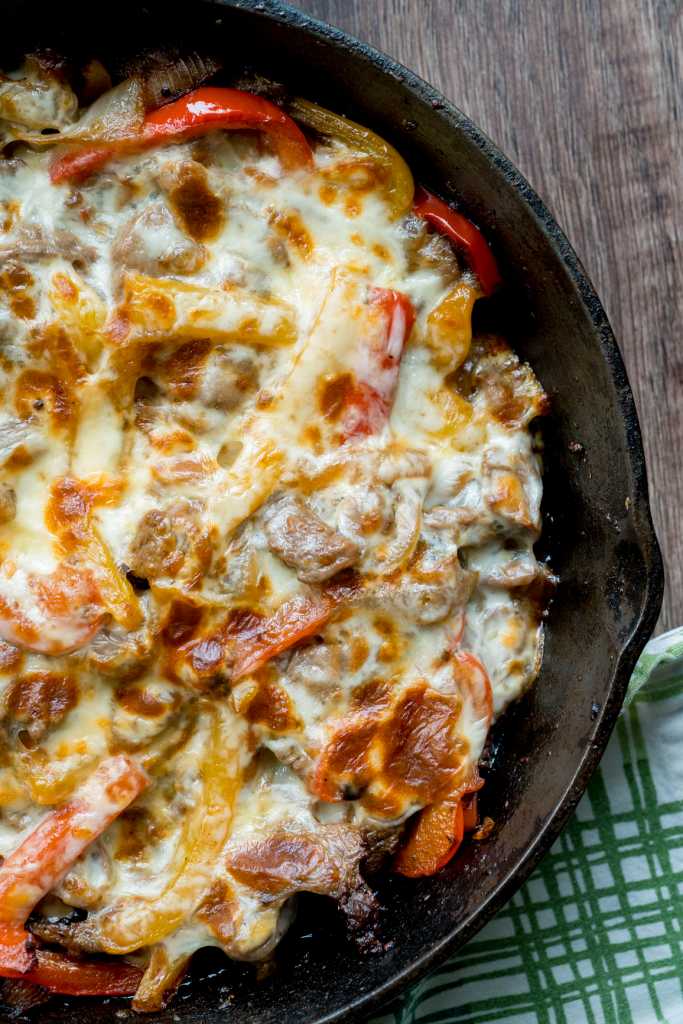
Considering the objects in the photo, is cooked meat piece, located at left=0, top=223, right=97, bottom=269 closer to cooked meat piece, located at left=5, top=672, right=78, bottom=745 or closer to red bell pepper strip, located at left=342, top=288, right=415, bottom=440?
red bell pepper strip, located at left=342, top=288, right=415, bottom=440

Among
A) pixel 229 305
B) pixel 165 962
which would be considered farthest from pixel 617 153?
pixel 165 962

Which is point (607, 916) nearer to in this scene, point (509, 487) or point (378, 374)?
point (509, 487)

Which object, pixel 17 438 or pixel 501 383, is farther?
pixel 501 383

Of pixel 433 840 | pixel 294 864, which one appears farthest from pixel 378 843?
pixel 294 864

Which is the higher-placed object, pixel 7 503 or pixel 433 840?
pixel 7 503

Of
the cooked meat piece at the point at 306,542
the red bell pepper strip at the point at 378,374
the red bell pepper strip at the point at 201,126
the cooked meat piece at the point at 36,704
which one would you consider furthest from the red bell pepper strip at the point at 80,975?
the red bell pepper strip at the point at 201,126

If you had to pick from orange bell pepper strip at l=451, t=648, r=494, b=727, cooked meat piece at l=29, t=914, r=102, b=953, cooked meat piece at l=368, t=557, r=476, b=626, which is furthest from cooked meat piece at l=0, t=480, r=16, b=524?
orange bell pepper strip at l=451, t=648, r=494, b=727

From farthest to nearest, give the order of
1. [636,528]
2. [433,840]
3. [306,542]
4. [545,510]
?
[545,510]
[433,840]
[636,528]
[306,542]
